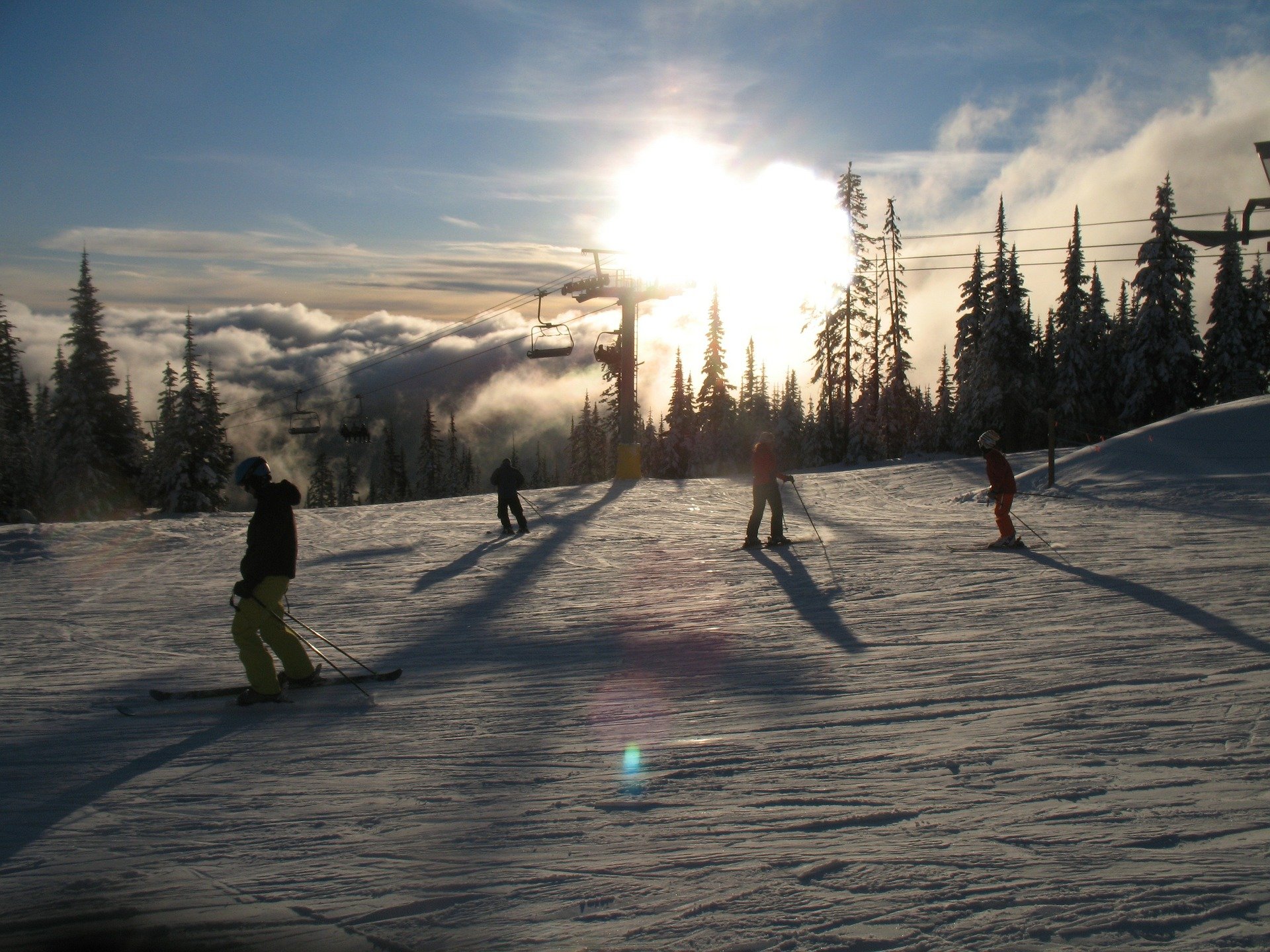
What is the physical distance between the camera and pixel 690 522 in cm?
1836

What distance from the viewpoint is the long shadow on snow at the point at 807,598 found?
8.31 meters

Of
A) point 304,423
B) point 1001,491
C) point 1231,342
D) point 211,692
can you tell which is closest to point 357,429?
point 304,423

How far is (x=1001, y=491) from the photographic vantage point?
12.9 meters

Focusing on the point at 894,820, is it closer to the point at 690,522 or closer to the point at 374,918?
the point at 374,918

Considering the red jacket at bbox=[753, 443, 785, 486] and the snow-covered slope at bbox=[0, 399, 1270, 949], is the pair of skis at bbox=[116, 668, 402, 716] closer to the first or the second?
the snow-covered slope at bbox=[0, 399, 1270, 949]

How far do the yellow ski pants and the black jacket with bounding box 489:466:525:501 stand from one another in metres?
11.1

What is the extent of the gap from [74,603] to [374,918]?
35.2ft

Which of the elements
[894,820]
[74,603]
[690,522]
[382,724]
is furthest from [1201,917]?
[690,522]

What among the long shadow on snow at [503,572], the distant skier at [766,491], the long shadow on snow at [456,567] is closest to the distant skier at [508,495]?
Answer: the long shadow on snow at [503,572]

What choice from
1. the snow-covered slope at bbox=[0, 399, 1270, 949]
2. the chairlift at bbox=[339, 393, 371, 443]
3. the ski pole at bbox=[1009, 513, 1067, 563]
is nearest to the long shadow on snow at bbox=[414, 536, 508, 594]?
the snow-covered slope at bbox=[0, 399, 1270, 949]

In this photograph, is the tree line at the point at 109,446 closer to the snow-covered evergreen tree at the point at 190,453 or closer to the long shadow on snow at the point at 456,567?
the snow-covered evergreen tree at the point at 190,453

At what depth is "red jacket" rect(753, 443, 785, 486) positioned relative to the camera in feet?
45.1

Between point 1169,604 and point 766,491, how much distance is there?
20.8ft

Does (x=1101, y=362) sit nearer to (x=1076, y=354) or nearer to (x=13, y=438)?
(x=1076, y=354)
